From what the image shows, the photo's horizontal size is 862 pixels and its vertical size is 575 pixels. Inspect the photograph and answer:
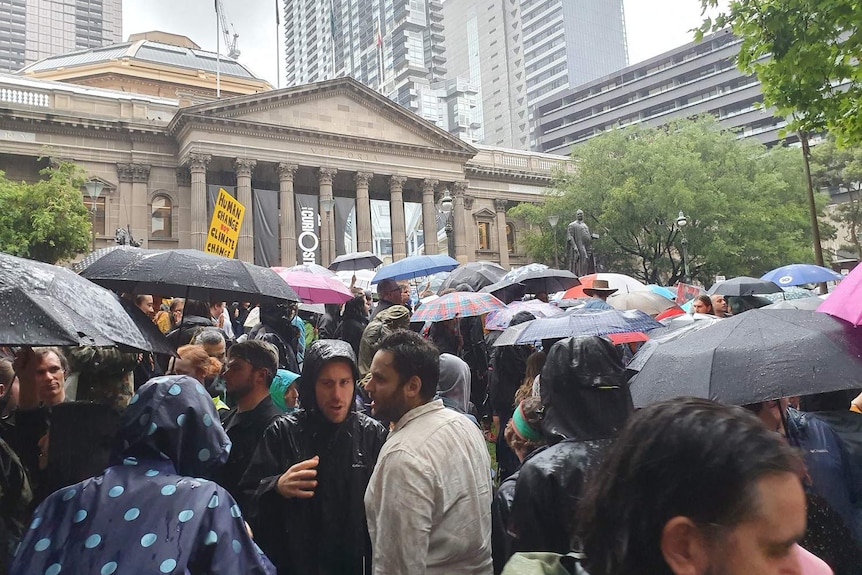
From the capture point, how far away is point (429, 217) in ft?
131

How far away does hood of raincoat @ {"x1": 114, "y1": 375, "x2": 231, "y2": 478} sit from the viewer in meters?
2.32

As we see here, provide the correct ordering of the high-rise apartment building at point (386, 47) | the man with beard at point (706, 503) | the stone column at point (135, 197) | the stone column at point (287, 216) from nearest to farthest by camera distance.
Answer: the man with beard at point (706, 503) → the stone column at point (135, 197) → the stone column at point (287, 216) → the high-rise apartment building at point (386, 47)

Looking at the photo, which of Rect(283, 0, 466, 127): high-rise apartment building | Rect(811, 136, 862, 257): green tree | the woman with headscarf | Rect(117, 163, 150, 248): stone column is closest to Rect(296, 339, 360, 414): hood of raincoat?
the woman with headscarf

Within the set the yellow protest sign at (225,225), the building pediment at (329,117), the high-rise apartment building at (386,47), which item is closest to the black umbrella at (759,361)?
the yellow protest sign at (225,225)

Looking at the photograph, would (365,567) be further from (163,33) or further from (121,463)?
(163,33)

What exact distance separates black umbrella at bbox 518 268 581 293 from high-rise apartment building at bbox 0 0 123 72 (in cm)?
12580

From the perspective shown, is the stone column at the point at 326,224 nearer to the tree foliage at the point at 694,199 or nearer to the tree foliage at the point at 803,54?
the tree foliage at the point at 694,199

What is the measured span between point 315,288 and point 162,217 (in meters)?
29.3

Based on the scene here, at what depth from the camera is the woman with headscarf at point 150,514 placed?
2.08 m

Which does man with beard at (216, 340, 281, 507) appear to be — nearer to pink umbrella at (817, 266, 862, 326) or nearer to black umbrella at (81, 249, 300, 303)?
black umbrella at (81, 249, 300, 303)

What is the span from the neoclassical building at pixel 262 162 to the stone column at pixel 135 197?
5 cm

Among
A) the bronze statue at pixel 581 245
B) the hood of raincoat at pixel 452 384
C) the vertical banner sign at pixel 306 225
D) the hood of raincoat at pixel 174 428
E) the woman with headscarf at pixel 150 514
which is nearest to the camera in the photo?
the woman with headscarf at pixel 150 514

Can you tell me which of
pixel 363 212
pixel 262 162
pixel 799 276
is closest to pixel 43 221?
pixel 262 162

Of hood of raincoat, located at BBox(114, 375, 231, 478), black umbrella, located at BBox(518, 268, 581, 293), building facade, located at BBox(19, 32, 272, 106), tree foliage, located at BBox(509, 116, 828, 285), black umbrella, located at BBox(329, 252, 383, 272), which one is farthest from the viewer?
building facade, located at BBox(19, 32, 272, 106)
